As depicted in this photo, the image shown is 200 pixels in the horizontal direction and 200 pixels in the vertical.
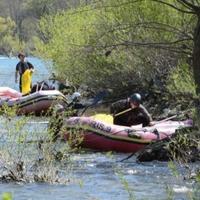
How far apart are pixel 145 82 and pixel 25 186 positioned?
43.7ft

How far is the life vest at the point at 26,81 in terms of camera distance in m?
25.2

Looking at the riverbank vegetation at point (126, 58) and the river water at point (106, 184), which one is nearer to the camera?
the river water at point (106, 184)

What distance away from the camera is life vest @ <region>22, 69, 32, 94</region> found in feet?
82.6

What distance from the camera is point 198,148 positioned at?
13.0m

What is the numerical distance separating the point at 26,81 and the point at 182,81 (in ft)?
28.8

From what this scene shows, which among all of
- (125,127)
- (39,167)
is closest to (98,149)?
(125,127)

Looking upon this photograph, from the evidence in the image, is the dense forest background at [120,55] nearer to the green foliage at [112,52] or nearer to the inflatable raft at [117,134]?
the green foliage at [112,52]

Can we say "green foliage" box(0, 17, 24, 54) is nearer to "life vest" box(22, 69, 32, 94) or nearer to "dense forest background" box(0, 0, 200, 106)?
"dense forest background" box(0, 0, 200, 106)

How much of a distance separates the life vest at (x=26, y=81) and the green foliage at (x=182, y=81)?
Answer: 5897 millimetres

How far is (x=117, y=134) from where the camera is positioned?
15.3 m

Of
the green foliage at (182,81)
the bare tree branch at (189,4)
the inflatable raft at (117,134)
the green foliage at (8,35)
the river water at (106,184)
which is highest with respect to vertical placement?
the green foliage at (8,35)

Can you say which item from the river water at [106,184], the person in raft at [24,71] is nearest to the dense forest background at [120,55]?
the person in raft at [24,71]

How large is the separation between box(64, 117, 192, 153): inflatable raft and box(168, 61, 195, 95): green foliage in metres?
1.27

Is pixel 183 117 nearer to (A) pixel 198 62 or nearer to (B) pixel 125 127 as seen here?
(B) pixel 125 127
